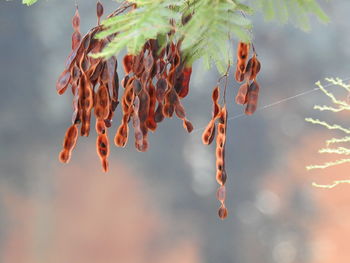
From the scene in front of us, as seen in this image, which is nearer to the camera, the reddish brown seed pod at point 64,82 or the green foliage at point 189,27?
the green foliage at point 189,27

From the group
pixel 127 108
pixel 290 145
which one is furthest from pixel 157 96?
pixel 290 145

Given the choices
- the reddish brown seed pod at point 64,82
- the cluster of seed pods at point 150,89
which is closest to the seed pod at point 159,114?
the cluster of seed pods at point 150,89

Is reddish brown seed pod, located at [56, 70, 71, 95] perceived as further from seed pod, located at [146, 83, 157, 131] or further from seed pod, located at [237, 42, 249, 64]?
seed pod, located at [237, 42, 249, 64]

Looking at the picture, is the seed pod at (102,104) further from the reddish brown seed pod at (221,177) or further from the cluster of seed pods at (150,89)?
the reddish brown seed pod at (221,177)

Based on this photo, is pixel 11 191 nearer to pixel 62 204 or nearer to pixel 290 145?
pixel 62 204

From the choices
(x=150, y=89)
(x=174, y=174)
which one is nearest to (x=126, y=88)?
(x=150, y=89)

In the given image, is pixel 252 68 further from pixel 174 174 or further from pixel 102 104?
pixel 174 174

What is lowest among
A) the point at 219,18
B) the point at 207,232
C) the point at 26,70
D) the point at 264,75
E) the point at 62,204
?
the point at 207,232

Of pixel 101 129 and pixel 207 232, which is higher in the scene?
pixel 101 129

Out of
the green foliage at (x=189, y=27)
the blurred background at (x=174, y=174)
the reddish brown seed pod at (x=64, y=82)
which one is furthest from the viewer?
the blurred background at (x=174, y=174)
